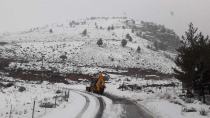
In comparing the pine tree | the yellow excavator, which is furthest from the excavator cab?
the pine tree

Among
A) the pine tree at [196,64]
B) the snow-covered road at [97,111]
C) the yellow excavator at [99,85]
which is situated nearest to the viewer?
the snow-covered road at [97,111]

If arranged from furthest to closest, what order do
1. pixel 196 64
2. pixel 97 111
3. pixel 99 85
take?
1. pixel 99 85
2. pixel 196 64
3. pixel 97 111

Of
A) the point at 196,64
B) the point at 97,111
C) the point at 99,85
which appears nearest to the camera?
the point at 97,111

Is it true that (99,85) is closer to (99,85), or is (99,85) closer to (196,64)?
(99,85)

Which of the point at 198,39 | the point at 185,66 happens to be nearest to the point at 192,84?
the point at 185,66

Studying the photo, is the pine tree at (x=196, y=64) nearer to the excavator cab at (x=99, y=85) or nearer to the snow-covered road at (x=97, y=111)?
the snow-covered road at (x=97, y=111)

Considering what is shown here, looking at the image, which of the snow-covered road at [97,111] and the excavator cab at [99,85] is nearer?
the snow-covered road at [97,111]

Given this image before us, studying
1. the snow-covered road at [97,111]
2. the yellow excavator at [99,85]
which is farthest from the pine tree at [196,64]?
the yellow excavator at [99,85]

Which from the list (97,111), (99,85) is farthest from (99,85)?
(97,111)

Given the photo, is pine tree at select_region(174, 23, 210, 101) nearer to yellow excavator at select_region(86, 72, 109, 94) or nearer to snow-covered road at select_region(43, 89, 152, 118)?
snow-covered road at select_region(43, 89, 152, 118)

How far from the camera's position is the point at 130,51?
123 meters

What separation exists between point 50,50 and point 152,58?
41.4m

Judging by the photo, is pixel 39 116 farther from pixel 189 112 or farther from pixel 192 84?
pixel 192 84

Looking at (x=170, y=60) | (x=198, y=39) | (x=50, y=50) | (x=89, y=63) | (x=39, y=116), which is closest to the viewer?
(x=39, y=116)
